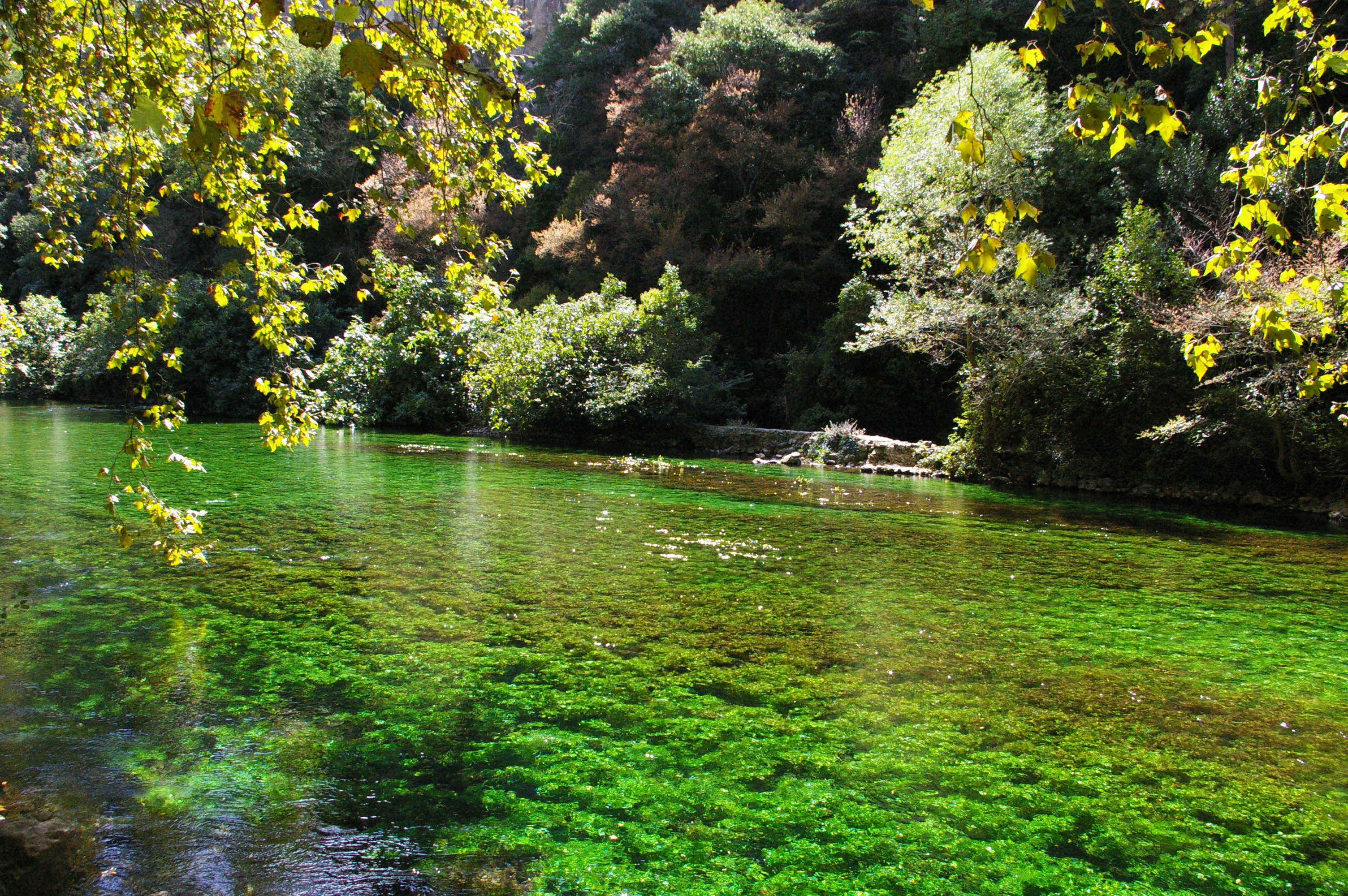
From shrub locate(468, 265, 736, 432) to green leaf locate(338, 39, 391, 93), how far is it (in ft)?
50.4

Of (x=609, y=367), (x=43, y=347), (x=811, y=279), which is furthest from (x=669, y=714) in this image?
(x=43, y=347)

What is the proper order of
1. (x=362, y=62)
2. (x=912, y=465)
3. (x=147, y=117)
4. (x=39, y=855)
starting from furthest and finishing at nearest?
(x=912, y=465)
(x=39, y=855)
(x=147, y=117)
(x=362, y=62)

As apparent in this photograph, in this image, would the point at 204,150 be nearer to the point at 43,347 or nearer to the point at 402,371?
the point at 402,371

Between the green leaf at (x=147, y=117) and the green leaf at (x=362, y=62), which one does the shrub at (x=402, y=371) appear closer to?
the green leaf at (x=147, y=117)

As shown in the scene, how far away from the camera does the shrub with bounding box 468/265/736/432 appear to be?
17.2 meters

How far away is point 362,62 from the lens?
1442 mm

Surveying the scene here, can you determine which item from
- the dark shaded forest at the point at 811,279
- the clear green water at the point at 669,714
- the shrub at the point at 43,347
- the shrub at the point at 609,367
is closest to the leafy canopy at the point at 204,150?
the dark shaded forest at the point at 811,279

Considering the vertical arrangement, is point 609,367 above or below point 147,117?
above

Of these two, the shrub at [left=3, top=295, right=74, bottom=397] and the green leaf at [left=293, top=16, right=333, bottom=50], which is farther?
the shrub at [left=3, top=295, right=74, bottom=397]

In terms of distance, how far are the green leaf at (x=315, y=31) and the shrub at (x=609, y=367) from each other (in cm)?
1523

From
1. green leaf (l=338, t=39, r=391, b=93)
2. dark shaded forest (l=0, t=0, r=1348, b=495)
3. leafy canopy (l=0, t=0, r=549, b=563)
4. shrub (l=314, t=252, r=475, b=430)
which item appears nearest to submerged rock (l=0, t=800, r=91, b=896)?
leafy canopy (l=0, t=0, r=549, b=563)

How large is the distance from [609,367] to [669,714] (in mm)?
14891

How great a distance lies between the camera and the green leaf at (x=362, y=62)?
4.68 feet

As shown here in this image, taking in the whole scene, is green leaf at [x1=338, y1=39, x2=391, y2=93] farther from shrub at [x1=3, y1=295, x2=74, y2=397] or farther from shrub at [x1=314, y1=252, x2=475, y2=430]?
shrub at [x1=3, y1=295, x2=74, y2=397]
